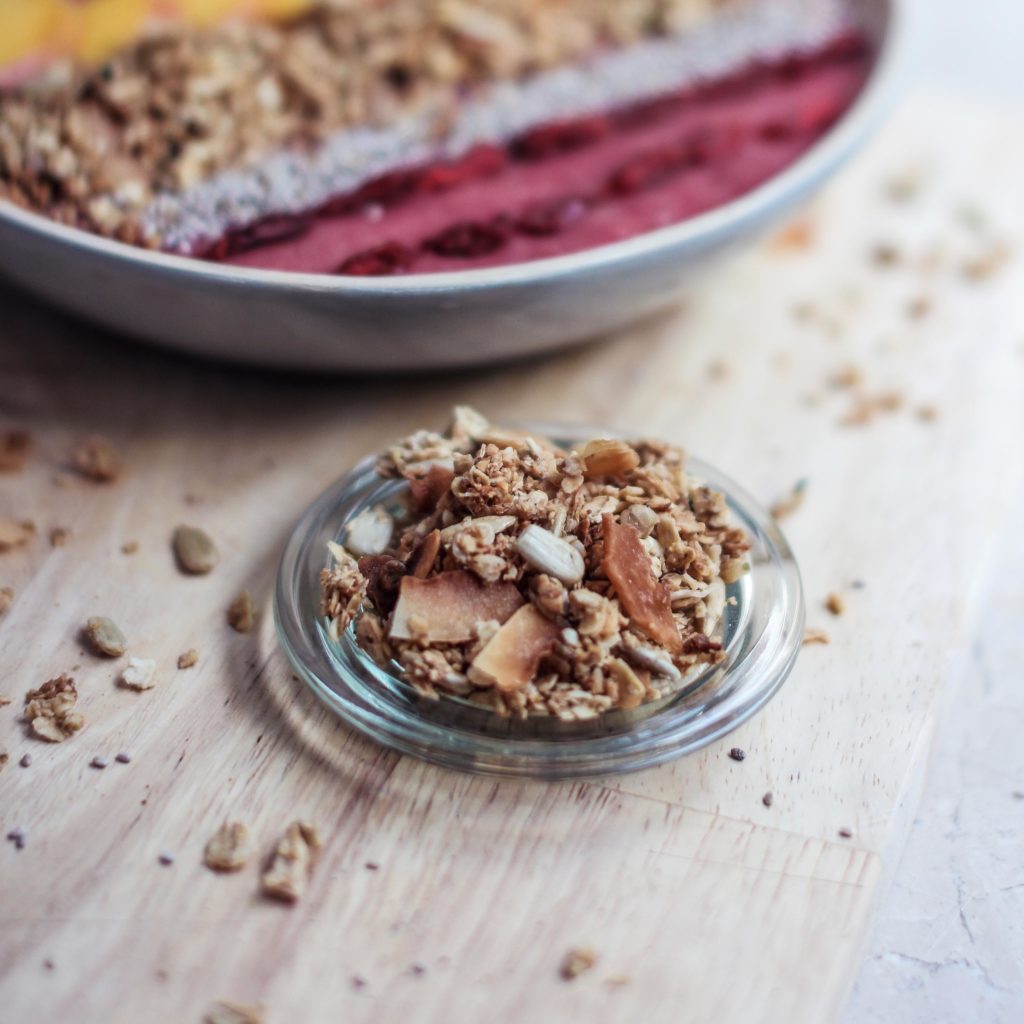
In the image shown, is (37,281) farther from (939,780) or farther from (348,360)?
(939,780)

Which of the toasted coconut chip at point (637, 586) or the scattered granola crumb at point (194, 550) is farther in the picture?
the scattered granola crumb at point (194, 550)

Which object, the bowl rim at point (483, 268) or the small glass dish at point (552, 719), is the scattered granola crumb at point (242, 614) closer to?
the small glass dish at point (552, 719)

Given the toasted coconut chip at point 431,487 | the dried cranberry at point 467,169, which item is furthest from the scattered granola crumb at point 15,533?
the dried cranberry at point 467,169

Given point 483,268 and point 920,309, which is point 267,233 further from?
point 920,309

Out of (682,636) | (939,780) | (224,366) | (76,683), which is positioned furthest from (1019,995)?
(224,366)

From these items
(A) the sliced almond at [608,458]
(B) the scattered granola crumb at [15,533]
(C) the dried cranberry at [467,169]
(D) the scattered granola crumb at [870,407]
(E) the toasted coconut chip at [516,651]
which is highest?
(C) the dried cranberry at [467,169]

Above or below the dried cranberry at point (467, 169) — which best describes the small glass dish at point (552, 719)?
below
